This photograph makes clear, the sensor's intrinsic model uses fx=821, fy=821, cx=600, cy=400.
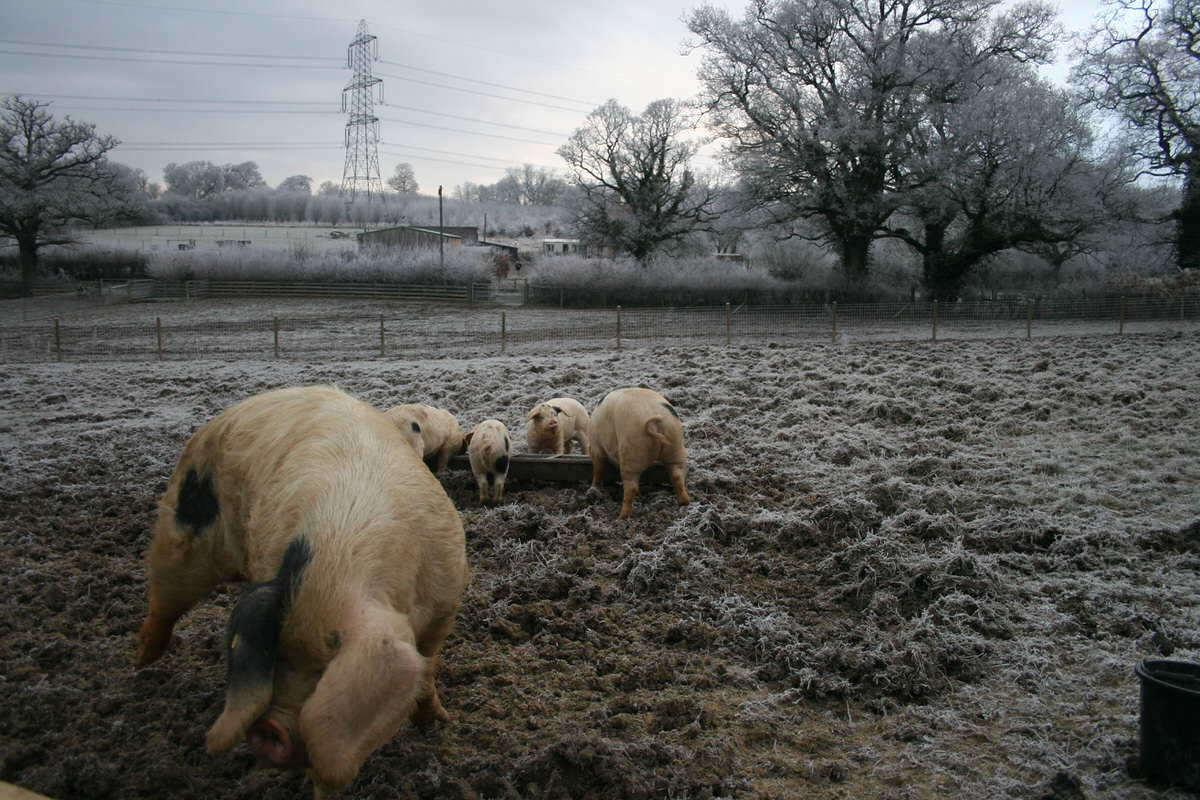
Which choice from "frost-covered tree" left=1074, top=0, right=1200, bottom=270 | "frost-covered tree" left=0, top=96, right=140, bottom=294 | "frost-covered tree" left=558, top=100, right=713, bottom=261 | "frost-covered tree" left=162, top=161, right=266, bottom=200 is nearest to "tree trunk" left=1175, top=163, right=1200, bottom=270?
"frost-covered tree" left=1074, top=0, right=1200, bottom=270

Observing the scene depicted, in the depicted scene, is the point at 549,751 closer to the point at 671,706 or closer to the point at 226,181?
the point at 671,706

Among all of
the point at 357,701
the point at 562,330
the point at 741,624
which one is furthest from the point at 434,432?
the point at 562,330

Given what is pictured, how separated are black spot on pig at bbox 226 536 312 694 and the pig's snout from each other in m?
0.12

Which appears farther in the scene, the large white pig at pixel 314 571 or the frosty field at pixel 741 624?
the frosty field at pixel 741 624

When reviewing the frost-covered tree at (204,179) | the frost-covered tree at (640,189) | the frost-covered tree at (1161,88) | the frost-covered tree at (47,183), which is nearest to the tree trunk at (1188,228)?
the frost-covered tree at (1161,88)

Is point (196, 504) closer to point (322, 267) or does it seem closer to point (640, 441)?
point (640, 441)

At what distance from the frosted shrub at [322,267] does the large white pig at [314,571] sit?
104 ft

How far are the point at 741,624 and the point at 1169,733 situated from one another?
6.56 feet

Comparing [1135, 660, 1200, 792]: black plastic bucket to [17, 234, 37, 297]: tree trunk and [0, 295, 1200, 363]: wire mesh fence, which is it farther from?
[17, 234, 37, 297]: tree trunk

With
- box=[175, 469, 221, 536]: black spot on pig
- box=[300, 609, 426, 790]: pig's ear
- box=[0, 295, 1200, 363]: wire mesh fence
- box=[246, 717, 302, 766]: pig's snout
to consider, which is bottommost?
box=[246, 717, 302, 766]: pig's snout

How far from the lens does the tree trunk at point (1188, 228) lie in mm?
27409

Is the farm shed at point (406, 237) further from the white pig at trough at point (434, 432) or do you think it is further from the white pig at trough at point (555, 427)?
the white pig at trough at point (434, 432)

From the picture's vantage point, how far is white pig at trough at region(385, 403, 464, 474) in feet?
23.9

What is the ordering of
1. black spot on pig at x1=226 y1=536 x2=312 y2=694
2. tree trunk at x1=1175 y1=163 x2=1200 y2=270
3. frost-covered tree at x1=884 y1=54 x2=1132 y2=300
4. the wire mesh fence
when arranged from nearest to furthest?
black spot on pig at x1=226 y1=536 x2=312 y2=694 < the wire mesh fence < frost-covered tree at x1=884 y1=54 x2=1132 y2=300 < tree trunk at x1=1175 y1=163 x2=1200 y2=270
